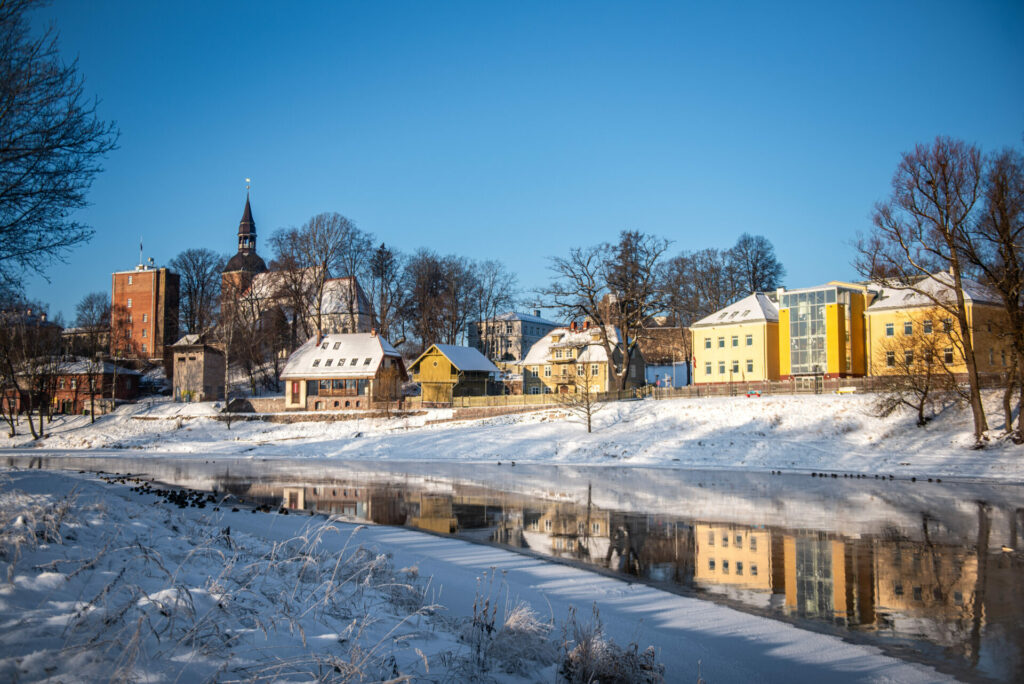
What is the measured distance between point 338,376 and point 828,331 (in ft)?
123

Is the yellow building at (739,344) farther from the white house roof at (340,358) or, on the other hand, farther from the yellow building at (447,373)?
the white house roof at (340,358)

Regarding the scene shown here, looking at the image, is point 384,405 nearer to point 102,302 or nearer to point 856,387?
point 856,387

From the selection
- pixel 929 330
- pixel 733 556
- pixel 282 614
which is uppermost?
pixel 929 330

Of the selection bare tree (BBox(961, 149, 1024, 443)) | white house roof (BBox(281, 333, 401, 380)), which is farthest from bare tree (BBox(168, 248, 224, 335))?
bare tree (BBox(961, 149, 1024, 443))

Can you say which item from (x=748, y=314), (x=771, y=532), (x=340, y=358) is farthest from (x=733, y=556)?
(x=340, y=358)

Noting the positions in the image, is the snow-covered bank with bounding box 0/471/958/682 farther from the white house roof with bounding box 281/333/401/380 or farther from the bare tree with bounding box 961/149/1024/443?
the white house roof with bounding box 281/333/401/380

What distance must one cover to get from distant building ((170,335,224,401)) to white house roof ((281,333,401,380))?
929cm

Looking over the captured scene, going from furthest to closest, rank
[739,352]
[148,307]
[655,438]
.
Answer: [148,307]
[739,352]
[655,438]

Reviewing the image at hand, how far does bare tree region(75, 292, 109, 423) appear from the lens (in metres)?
55.6

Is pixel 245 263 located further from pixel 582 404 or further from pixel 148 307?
pixel 582 404

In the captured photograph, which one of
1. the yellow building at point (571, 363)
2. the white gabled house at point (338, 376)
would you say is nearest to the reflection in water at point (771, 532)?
the white gabled house at point (338, 376)

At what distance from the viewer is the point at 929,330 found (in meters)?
37.4

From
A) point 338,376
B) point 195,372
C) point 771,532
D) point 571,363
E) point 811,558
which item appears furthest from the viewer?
point 571,363

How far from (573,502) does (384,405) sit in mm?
33141
